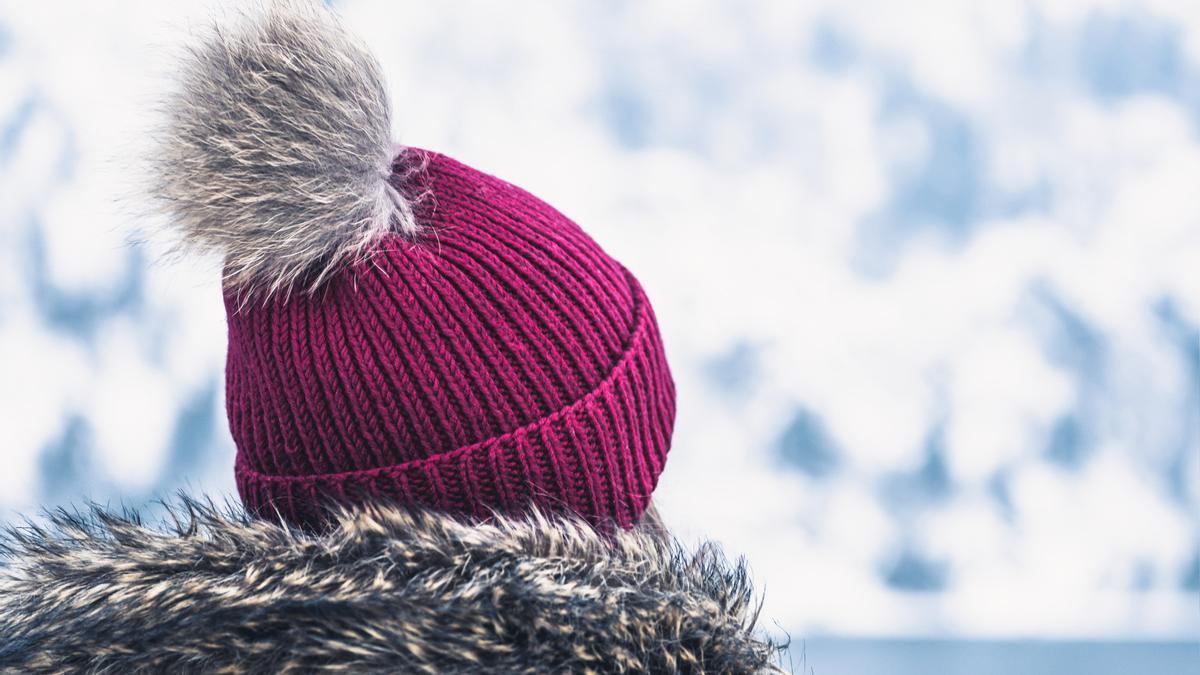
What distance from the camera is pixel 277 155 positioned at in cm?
97

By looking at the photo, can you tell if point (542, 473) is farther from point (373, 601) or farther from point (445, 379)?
point (373, 601)

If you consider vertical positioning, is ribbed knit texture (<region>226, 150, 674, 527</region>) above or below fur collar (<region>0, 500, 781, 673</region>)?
above

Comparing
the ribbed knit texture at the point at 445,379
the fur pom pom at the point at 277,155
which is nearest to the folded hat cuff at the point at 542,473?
the ribbed knit texture at the point at 445,379


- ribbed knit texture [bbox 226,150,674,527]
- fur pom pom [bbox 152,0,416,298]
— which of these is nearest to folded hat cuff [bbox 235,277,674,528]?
ribbed knit texture [bbox 226,150,674,527]

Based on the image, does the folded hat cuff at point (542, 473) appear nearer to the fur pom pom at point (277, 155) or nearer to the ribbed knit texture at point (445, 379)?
the ribbed knit texture at point (445, 379)

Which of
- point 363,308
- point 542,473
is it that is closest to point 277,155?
point 363,308

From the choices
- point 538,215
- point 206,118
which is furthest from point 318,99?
point 538,215

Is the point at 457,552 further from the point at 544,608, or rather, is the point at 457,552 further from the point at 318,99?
the point at 318,99

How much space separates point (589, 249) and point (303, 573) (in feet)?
1.35

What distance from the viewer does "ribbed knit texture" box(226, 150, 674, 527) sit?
3.19 feet

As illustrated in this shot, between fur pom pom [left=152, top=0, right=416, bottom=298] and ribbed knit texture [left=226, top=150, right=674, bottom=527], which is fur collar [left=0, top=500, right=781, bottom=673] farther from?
fur pom pom [left=152, top=0, right=416, bottom=298]

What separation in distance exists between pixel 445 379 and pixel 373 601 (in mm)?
214

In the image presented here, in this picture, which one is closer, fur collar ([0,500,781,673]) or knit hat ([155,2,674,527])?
fur collar ([0,500,781,673])

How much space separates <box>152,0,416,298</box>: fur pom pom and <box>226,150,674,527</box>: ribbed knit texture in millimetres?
31
